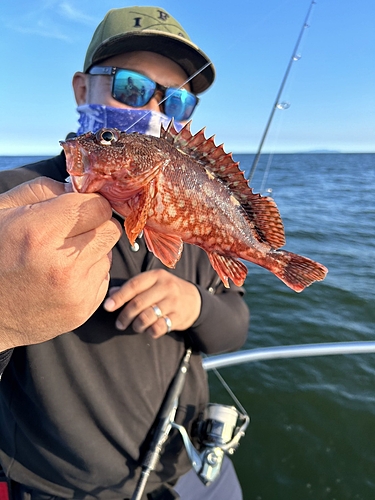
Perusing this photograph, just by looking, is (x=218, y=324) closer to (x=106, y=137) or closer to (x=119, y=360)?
(x=119, y=360)

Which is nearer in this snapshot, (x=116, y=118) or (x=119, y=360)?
(x=119, y=360)

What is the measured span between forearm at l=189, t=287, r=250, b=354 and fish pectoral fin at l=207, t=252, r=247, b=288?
2.57 feet

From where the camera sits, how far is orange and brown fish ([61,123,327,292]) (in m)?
1.54

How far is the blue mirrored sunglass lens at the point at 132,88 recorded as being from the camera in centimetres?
270

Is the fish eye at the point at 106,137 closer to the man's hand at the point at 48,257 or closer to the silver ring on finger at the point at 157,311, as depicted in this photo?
the man's hand at the point at 48,257

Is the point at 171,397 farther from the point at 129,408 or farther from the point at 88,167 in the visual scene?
the point at 88,167

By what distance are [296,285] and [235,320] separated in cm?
127

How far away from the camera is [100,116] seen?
2.69 metres

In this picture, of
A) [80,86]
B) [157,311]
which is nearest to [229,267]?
[157,311]

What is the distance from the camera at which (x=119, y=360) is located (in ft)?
7.57

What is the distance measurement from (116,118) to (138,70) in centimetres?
51

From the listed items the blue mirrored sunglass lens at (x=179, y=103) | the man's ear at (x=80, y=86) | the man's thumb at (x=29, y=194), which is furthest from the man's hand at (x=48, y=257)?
the man's ear at (x=80, y=86)

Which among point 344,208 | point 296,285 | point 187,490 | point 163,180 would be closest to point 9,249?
point 163,180

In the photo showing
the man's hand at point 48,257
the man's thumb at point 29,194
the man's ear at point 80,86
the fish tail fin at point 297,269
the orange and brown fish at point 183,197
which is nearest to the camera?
the man's hand at point 48,257
